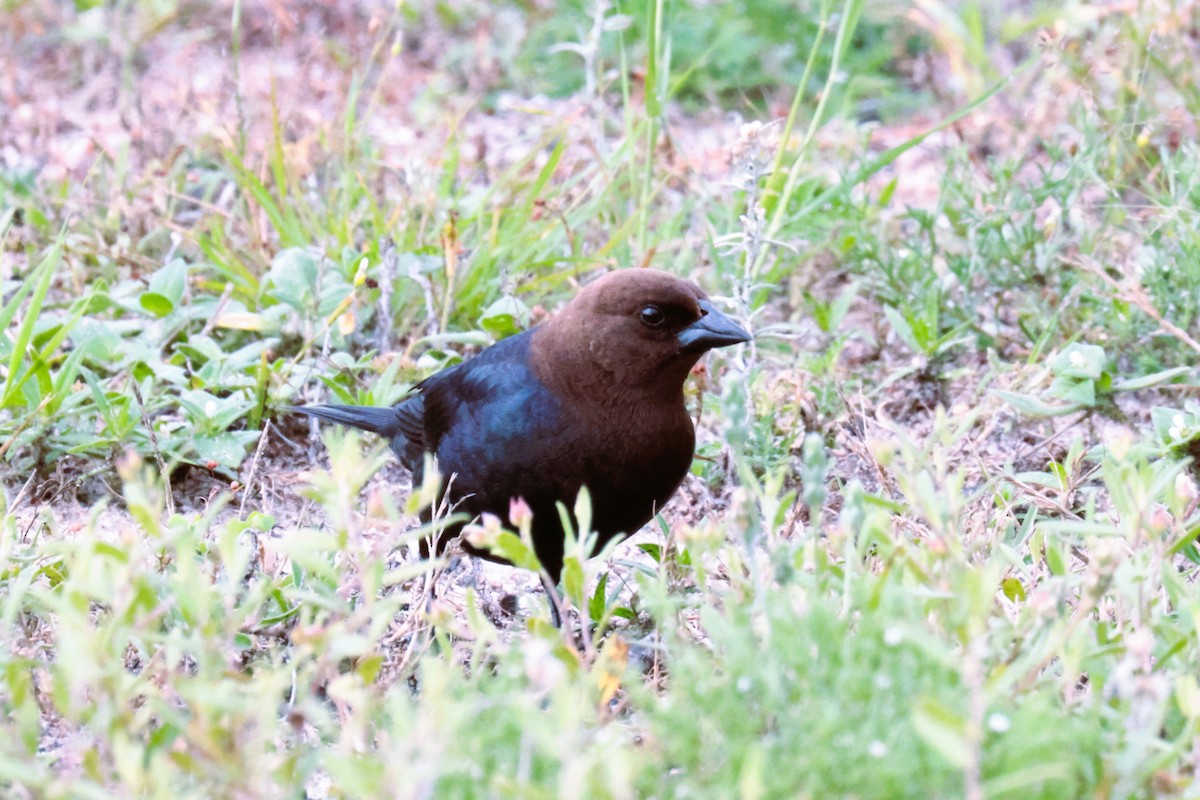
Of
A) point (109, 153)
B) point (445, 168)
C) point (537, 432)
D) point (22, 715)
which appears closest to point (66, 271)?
point (109, 153)

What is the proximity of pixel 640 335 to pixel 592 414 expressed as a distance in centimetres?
24

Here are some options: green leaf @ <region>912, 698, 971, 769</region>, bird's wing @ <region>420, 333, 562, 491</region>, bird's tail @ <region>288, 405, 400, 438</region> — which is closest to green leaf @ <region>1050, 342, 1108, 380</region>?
bird's wing @ <region>420, 333, 562, 491</region>

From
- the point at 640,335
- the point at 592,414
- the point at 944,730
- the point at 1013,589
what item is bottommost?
the point at 1013,589

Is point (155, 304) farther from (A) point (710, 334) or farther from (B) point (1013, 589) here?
(B) point (1013, 589)

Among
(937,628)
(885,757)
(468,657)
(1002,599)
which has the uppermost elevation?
(885,757)

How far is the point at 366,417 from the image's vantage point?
3871mm

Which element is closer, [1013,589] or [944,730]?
[944,730]

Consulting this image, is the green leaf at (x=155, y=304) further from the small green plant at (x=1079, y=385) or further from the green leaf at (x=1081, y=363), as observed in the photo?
the green leaf at (x=1081, y=363)

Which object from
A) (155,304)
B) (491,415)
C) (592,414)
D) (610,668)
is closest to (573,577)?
(610,668)

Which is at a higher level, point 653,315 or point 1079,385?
point 653,315

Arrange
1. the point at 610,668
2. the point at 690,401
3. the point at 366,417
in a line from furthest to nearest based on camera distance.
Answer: the point at 690,401 → the point at 366,417 → the point at 610,668

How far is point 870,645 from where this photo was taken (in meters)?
1.89

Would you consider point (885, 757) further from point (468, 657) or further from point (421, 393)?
point (421, 393)

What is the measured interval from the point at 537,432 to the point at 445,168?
6.28 feet
